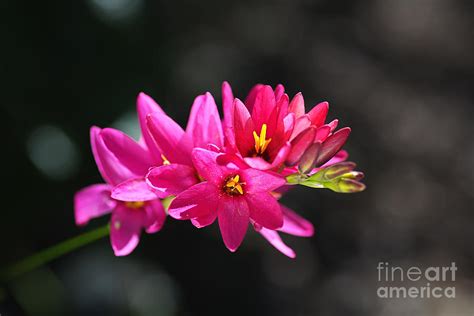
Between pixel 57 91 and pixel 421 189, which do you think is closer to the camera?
pixel 57 91

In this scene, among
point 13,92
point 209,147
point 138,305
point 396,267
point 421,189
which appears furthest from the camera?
point 421,189

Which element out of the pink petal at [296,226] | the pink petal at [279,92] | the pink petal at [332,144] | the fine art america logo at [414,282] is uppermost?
the pink petal at [279,92]

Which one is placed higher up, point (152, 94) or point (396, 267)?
point (152, 94)

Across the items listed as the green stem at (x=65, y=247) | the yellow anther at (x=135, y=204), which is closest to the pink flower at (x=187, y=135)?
the yellow anther at (x=135, y=204)

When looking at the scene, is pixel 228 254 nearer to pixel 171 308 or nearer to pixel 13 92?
pixel 171 308

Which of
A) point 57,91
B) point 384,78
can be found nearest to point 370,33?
point 384,78

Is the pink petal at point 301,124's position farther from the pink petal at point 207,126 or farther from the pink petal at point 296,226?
the pink petal at point 296,226
